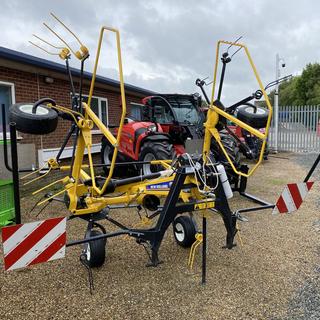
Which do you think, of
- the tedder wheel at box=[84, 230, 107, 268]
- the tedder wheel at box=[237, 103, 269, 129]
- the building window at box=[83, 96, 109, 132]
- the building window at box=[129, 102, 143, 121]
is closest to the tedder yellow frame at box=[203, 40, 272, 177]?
the tedder wheel at box=[237, 103, 269, 129]

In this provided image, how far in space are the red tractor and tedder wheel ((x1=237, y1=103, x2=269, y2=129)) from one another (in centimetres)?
231

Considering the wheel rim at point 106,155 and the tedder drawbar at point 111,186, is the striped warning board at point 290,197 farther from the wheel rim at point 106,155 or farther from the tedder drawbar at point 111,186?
the wheel rim at point 106,155

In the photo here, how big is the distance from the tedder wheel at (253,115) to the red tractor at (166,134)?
7.57 ft

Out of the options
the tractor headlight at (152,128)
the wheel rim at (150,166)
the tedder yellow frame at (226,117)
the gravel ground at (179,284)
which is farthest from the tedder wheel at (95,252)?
the tractor headlight at (152,128)

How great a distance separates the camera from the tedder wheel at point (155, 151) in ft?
20.2

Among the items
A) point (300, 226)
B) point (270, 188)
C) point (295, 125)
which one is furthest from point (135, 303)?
point (295, 125)

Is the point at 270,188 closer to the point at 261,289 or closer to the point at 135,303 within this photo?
the point at 261,289

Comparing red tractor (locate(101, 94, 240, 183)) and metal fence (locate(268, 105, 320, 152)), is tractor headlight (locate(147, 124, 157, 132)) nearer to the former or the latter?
red tractor (locate(101, 94, 240, 183))

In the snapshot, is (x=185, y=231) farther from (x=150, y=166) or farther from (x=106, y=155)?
(x=106, y=155)

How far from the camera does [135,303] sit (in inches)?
108

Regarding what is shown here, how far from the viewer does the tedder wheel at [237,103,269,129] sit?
11.4 ft

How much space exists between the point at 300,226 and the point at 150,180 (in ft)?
8.21

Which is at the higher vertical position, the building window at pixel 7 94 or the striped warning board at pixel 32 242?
the building window at pixel 7 94

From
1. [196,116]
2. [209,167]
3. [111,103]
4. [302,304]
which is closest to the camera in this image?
[302,304]
